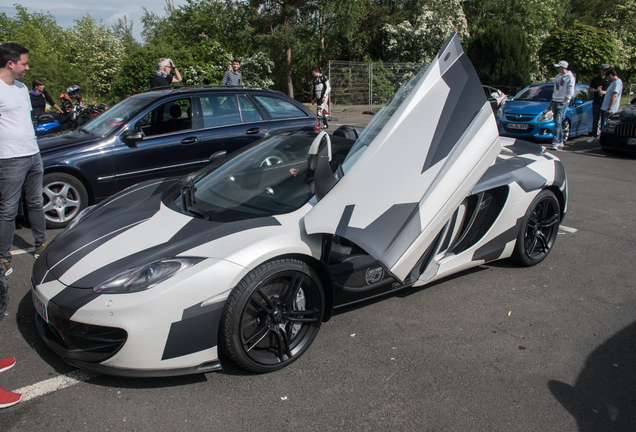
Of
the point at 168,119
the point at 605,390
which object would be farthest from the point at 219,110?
the point at 605,390

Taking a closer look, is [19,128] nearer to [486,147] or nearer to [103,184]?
[103,184]

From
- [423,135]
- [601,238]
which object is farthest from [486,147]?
[601,238]

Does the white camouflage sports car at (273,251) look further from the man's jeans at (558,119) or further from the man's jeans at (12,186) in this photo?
the man's jeans at (558,119)

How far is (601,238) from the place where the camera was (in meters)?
4.80

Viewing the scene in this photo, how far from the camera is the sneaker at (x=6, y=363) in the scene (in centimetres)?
258

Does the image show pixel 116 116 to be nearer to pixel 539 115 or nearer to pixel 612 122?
pixel 539 115

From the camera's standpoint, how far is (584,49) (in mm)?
20469

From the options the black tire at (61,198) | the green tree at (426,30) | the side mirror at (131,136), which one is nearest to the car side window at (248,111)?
the side mirror at (131,136)

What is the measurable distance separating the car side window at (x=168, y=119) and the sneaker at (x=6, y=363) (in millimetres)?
3515

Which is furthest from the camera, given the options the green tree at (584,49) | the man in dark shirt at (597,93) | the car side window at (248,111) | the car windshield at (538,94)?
the green tree at (584,49)

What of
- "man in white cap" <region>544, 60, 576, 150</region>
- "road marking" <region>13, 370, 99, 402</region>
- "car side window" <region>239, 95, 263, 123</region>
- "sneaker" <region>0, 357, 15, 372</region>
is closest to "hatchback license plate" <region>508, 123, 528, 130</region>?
"man in white cap" <region>544, 60, 576, 150</region>

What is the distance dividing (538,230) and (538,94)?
8.76 metres

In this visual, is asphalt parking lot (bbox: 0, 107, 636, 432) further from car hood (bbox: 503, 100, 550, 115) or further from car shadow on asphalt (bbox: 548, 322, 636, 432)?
car hood (bbox: 503, 100, 550, 115)

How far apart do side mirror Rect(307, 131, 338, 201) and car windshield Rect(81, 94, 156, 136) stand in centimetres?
369
